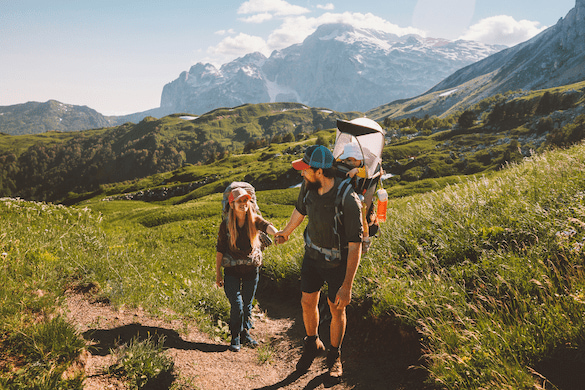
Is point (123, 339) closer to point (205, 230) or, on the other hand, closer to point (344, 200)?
point (344, 200)

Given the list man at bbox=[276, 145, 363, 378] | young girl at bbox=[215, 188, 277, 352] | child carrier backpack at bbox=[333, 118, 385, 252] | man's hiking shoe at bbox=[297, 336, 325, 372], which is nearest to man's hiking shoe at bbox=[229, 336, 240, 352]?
young girl at bbox=[215, 188, 277, 352]

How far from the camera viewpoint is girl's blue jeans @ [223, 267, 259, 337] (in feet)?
18.0

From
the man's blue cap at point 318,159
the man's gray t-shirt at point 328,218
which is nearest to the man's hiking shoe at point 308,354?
the man's gray t-shirt at point 328,218

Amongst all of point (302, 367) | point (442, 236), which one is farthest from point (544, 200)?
point (302, 367)

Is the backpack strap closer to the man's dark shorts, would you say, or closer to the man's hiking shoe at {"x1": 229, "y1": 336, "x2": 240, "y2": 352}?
the man's dark shorts

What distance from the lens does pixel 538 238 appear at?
4934 mm

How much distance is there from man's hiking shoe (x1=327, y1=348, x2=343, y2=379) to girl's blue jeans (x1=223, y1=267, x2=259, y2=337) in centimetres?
180

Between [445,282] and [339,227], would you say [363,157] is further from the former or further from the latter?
[445,282]

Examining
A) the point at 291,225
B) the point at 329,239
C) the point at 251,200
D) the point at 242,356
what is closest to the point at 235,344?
the point at 242,356

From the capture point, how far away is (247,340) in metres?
5.81

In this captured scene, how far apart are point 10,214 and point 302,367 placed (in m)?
11.2

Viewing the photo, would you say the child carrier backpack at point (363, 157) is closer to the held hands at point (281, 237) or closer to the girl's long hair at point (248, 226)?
the held hands at point (281, 237)

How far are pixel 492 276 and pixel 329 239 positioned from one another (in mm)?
2539

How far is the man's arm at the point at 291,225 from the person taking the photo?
16.0 ft
